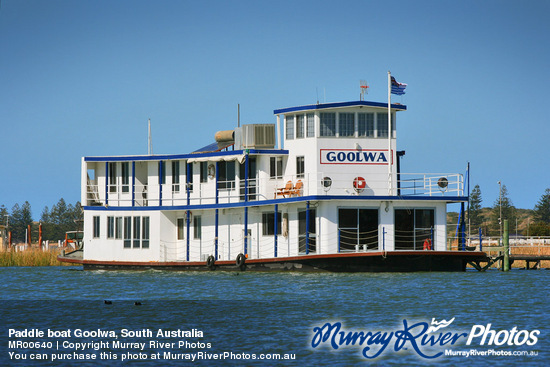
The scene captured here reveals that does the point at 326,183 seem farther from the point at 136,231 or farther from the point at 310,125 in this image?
the point at 136,231

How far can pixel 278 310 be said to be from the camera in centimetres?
2353

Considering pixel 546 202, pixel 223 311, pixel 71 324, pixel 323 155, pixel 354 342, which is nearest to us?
pixel 354 342

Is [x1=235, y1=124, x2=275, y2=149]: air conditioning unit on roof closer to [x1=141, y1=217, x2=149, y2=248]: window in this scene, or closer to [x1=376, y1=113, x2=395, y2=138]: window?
[x1=376, y1=113, x2=395, y2=138]: window

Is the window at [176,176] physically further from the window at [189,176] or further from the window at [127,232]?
the window at [127,232]

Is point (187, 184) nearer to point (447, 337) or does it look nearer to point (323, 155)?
point (323, 155)

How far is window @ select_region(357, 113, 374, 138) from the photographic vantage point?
35.0m

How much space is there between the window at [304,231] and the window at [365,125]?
4.00m

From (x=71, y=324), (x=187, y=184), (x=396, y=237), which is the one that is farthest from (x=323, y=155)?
(x=71, y=324)

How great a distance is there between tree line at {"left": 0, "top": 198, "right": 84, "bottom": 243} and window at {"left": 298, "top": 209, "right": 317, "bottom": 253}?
104237mm

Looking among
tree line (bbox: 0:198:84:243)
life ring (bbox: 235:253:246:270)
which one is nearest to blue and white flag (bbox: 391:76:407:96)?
life ring (bbox: 235:253:246:270)

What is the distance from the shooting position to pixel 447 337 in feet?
62.7

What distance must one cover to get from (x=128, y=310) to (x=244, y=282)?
8.23 meters

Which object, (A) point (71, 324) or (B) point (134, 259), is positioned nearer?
(A) point (71, 324)

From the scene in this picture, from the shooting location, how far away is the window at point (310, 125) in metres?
35.1
